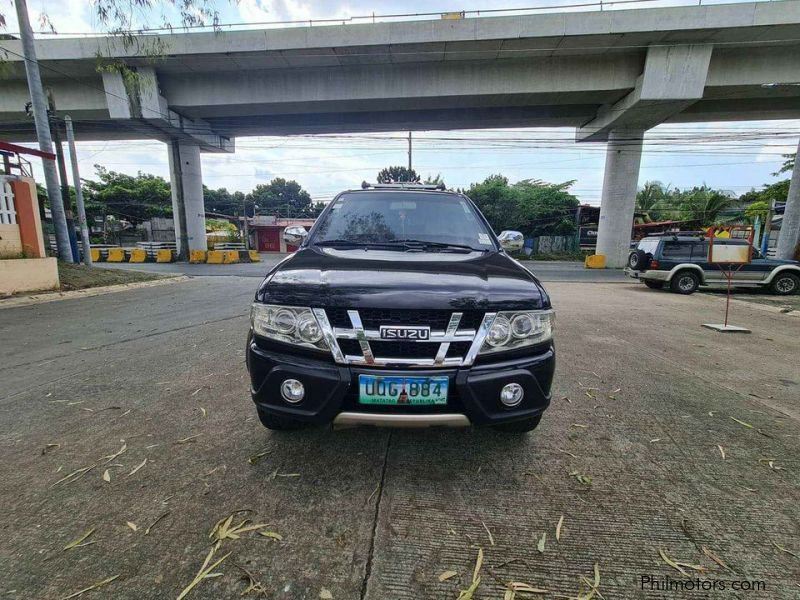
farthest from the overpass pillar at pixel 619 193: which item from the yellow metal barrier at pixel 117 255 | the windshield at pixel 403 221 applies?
the yellow metal barrier at pixel 117 255

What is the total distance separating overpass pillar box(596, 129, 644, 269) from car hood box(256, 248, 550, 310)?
18198 millimetres

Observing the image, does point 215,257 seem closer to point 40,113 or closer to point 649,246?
point 40,113

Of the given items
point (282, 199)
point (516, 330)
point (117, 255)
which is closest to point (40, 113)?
point (516, 330)

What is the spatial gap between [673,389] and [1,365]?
21.6 feet

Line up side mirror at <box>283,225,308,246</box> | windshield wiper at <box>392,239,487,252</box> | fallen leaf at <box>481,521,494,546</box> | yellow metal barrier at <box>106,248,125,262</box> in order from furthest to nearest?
yellow metal barrier at <box>106,248,125,262</box>, side mirror at <box>283,225,308,246</box>, windshield wiper at <box>392,239,487,252</box>, fallen leaf at <box>481,521,494,546</box>

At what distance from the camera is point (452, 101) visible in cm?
1502

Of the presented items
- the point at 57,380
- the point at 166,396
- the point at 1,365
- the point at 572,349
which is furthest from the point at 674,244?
the point at 1,365

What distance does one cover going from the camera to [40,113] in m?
9.92

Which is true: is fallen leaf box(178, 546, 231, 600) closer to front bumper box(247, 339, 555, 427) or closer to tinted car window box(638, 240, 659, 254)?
front bumper box(247, 339, 555, 427)

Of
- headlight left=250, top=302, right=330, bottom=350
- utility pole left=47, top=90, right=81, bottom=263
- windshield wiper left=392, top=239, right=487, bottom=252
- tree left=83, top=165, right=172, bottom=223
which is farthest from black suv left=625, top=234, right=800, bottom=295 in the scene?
tree left=83, top=165, right=172, bottom=223

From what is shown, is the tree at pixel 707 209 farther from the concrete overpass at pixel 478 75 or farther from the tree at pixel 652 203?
the concrete overpass at pixel 478 75

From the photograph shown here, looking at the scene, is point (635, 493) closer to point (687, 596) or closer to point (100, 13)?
point (687, 596)

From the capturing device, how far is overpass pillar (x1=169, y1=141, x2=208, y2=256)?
62.5 feet

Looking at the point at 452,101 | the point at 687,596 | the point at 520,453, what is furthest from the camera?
the point at 452,101
